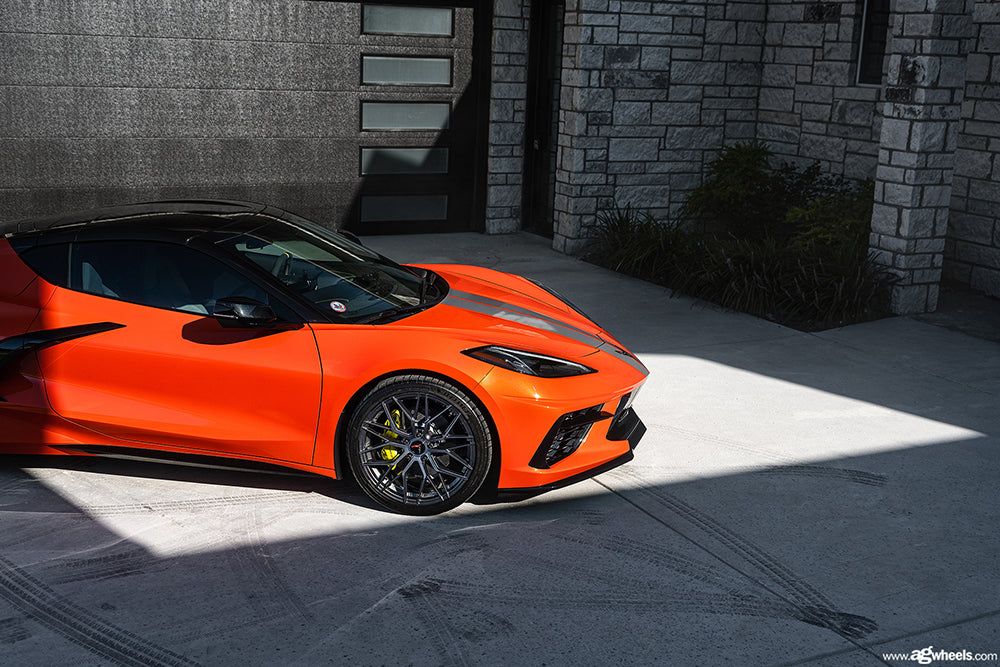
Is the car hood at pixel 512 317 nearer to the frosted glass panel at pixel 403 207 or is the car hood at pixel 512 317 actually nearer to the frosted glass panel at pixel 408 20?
the frosted glass panel at pixel 403 207

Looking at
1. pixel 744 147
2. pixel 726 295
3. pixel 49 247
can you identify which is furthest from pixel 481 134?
pixel 49 247

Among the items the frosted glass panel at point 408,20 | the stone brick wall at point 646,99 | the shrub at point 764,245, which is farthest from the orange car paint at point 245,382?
the frosted glass panel at point 408,20

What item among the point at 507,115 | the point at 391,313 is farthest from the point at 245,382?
the point at 507,115

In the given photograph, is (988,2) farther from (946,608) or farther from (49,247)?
(49,247)

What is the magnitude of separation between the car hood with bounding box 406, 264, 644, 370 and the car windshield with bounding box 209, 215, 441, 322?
0.60 feet

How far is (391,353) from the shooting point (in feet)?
16.4

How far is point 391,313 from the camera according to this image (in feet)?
17.6

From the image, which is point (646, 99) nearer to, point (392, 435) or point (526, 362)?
point (526, 362)

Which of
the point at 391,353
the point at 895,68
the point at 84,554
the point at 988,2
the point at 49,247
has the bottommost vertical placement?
the point at 84,554

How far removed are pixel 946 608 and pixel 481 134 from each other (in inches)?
378

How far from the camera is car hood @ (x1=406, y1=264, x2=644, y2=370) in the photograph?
5242 mm

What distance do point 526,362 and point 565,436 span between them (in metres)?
0.40

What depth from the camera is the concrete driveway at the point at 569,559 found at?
4012 mm

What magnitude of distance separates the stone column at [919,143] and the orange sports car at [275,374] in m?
4.84
